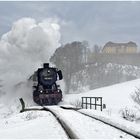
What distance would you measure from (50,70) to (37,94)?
8.49ft

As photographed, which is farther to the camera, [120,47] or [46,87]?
[120,47]

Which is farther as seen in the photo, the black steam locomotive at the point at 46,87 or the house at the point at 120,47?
the house at the point at 120,47

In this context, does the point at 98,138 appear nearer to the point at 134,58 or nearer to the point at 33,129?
the point at 33,129

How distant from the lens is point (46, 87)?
32.6 m

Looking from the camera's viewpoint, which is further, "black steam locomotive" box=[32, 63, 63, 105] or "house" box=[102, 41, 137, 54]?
"house" box=[102, 41, 137, 54]

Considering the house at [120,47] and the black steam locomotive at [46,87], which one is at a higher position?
the house at [120,47]

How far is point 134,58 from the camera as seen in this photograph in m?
126

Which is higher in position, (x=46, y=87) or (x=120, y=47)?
(x=120, y=47)

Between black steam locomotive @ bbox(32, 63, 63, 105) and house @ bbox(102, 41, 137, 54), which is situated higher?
house @ bbox(102, 41, 137, 54)

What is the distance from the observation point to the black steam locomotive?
31703 mm

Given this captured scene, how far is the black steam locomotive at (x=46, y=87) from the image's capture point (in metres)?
31.7

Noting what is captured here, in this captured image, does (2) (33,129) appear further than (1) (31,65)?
No

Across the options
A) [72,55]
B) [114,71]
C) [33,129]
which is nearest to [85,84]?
[114,71]

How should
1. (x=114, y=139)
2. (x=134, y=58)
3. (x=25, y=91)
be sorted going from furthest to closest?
(x=134, y=58) < (x=25, y=91) < (x=114, y=139)
